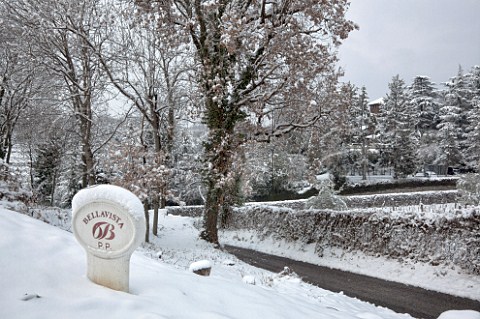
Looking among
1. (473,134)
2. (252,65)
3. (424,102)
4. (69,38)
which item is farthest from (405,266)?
(424,102)

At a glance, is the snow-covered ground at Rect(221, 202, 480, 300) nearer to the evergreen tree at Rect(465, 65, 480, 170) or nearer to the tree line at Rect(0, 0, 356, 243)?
the tree line at Rect(0, 0, 356, 243)

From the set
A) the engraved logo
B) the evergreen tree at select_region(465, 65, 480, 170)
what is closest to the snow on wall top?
the engraved logo

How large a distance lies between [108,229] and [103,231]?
0.23 ft

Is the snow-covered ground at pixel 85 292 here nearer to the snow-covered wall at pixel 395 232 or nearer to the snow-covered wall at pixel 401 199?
the snow-covered wall at pixel 395 232

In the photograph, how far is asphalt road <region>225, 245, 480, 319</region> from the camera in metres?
8.51

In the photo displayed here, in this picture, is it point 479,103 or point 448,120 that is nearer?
point 479,103

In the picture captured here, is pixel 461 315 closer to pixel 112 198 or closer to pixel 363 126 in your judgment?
pixel 112 198

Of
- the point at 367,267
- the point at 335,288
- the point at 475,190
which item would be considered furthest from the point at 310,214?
the point at 475,190

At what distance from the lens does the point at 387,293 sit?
978 centimetres

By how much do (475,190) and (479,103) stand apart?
25332mm

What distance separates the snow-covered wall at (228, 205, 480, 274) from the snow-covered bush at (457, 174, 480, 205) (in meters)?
5.73

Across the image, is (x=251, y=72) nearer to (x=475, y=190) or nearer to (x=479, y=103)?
(x=475, y=190)

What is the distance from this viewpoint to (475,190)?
17.9m

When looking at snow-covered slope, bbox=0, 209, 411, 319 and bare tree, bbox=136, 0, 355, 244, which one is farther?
bare tree, bbox=136, 0, 355, 244
